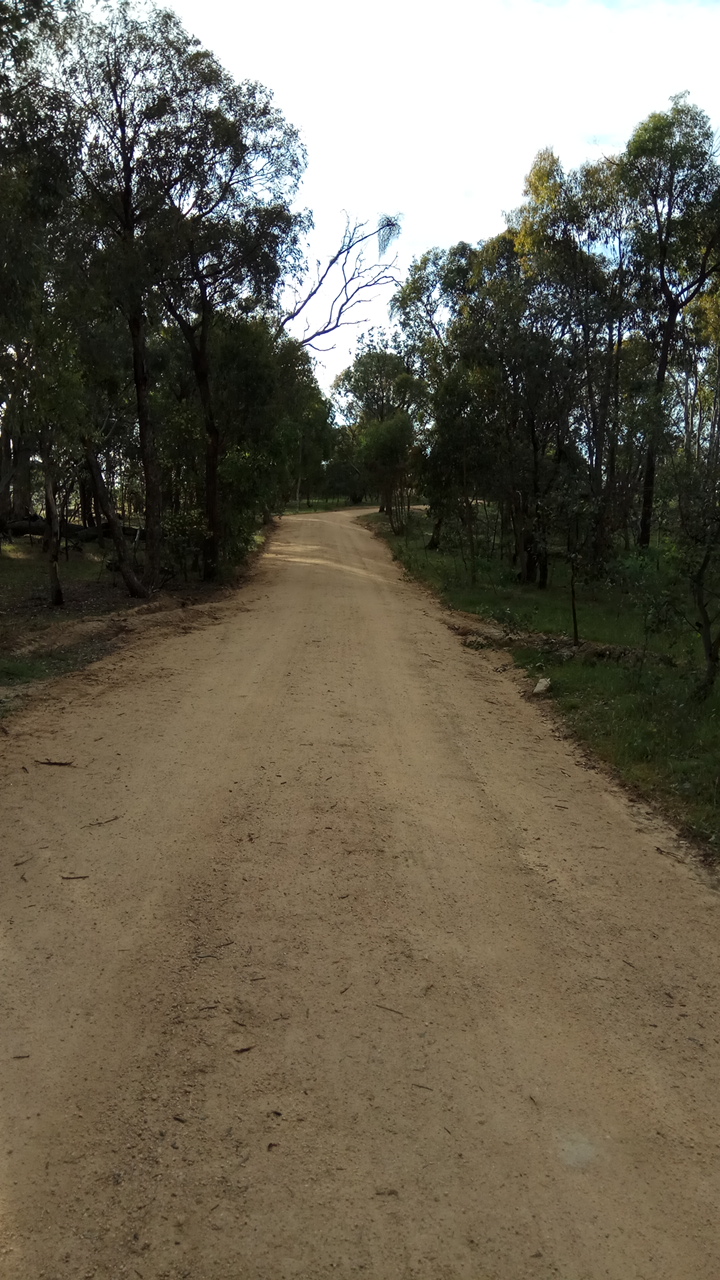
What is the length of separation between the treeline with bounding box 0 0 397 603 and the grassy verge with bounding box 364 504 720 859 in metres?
7.81

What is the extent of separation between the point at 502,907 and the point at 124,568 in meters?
14.6

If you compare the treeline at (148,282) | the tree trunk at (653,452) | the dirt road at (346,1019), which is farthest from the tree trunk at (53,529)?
the tree trunk at (653,452)

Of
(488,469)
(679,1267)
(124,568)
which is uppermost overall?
(488,469)

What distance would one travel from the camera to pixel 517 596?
67.1 feet

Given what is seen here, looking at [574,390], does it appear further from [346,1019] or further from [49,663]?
[346,1019]

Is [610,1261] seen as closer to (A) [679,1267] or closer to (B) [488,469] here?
(A) [679,1267]

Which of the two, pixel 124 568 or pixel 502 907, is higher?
pixel 124 568

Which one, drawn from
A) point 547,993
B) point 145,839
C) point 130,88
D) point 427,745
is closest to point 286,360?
point 130,88

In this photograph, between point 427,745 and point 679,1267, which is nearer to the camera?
point 679,1267

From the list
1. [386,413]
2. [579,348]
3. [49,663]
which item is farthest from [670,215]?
[386,413]

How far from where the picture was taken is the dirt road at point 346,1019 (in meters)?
2.73

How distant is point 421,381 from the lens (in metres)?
32.7

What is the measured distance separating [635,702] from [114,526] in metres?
11.9

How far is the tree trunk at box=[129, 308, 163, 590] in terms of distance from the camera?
690 inches
